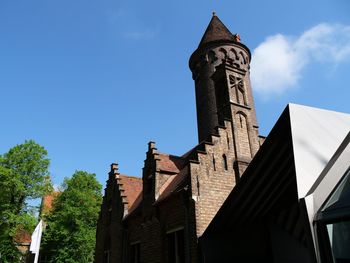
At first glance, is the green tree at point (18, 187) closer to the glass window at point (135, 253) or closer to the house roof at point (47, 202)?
the house roof at point (47, 202)

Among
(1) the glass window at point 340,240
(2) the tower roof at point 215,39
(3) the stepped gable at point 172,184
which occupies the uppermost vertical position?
(2) the tower roof at point 215,39

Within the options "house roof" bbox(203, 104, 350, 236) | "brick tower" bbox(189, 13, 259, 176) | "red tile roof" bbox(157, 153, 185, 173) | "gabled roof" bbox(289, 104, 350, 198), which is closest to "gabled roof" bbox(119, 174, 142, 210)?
"red tile roof" bbox(157, 153, 185, 173)

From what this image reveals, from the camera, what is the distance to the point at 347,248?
17.1ft

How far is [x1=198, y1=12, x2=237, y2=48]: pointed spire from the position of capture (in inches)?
878

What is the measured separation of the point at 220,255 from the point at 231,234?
26.2 inches

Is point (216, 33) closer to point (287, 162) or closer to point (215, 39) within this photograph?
point (215, 39)

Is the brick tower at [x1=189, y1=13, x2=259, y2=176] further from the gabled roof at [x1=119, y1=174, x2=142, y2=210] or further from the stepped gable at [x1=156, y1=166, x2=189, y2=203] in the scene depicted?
the gabled roof at [x1=119, y1=174, x2=142, y2=210]

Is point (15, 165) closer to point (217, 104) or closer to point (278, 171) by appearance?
point (217, 104)

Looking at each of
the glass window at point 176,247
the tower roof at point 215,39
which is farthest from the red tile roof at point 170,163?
the tower roof at point 215,39

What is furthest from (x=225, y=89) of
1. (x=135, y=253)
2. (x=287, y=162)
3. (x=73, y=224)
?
(x=73, y=224)

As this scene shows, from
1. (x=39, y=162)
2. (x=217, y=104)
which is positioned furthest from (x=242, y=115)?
(x=39, y=162)

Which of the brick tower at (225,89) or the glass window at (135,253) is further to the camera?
the glass window at (135,253)

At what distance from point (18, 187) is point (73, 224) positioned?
6719 mm

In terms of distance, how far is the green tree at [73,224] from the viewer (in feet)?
94.5
